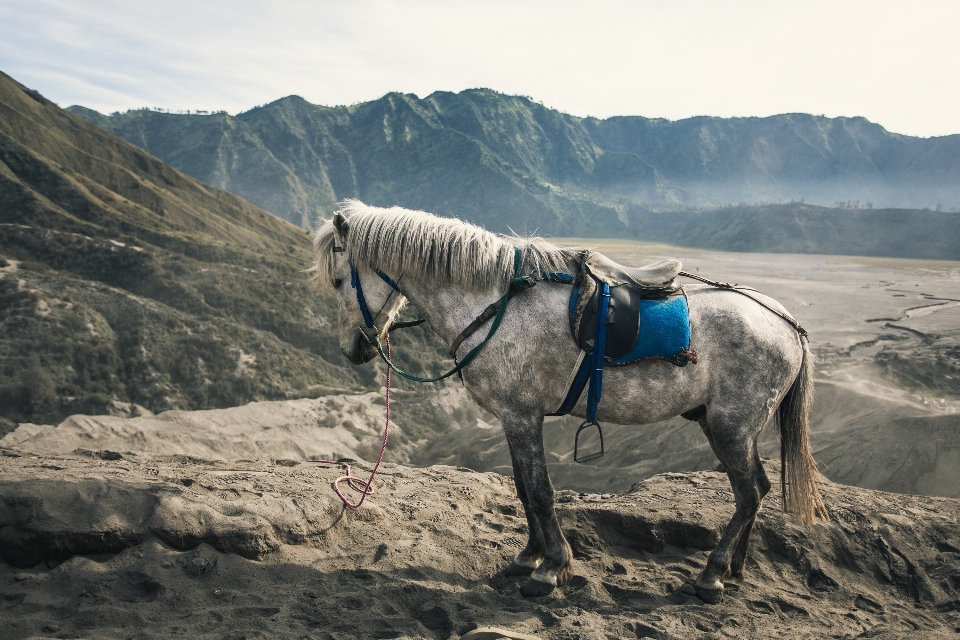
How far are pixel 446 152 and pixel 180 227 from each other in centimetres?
9282


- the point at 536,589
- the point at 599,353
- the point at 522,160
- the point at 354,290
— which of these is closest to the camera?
the point at 599,353

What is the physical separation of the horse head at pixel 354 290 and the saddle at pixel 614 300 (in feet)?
3.83

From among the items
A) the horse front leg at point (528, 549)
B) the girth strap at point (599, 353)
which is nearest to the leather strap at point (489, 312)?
the girth strap at point (599, 353)

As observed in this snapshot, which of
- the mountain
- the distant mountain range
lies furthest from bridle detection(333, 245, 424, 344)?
the distant mountain range

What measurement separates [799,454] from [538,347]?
203cm

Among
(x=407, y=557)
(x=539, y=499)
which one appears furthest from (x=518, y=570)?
(x=407, y=557)

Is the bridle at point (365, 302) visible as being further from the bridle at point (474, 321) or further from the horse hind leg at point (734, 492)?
the horse hind leg at point (734, 492)

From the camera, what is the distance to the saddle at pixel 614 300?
3.42m

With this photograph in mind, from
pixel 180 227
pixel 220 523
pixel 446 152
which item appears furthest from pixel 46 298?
pixel 446 152

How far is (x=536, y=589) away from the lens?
140 inches

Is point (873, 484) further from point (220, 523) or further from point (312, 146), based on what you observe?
point (312, 146)

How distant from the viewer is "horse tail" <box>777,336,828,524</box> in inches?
153

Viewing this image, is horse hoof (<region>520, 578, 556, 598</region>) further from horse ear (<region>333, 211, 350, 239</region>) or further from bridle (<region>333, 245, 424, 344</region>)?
horse ear (<region>333, 211, 350, 239</region>)

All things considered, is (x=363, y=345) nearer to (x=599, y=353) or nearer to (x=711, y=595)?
(x=599, y=353)
